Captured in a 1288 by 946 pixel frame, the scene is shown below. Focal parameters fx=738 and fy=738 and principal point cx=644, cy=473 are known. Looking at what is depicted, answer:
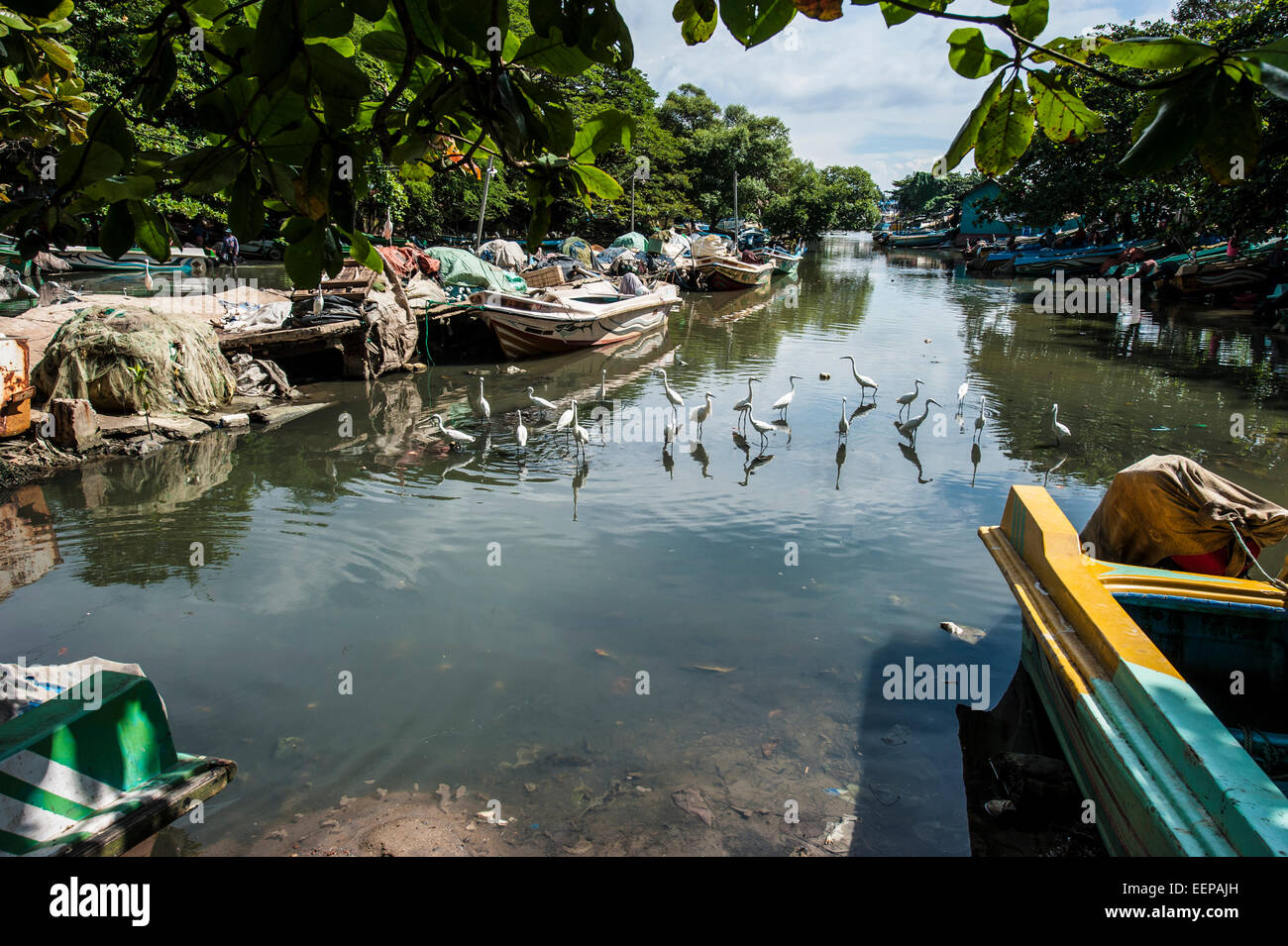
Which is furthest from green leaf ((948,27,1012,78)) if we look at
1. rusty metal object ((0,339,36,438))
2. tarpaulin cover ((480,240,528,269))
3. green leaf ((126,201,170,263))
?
tarpaulin cover ((480,240,528,269))

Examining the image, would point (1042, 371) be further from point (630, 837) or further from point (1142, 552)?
point (630, 837)

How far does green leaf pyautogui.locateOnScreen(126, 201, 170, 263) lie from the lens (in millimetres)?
1805

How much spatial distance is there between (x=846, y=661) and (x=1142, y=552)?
1.98 meters

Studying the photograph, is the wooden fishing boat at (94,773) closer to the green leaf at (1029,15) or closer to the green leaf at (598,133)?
the green leaf at (598,133)

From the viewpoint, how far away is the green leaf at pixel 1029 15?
1614 mm

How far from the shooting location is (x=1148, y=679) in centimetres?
289

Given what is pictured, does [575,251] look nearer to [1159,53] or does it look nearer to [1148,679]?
[1148,679]

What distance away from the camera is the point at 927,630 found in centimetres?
558

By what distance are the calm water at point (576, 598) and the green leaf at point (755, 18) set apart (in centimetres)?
348

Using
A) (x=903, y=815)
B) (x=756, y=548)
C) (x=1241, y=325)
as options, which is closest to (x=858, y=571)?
(x=756, y=548)

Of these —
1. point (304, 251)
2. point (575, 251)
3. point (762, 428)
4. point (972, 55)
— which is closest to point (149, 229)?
point (304, 251)

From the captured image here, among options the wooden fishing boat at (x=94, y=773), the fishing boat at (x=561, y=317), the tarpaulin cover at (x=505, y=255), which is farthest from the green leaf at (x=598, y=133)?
the tarpaulin cover at (x=505, y=255)

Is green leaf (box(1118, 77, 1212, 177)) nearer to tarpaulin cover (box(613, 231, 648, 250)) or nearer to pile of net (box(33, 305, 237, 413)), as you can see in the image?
pile of net (box(33, 305, 237, 413))

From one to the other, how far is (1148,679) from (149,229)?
144 inches
